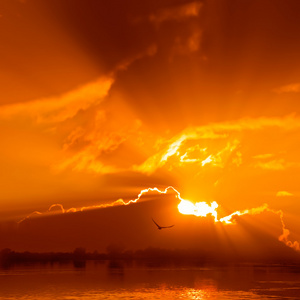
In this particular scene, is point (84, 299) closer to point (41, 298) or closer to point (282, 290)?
point (41, 298)

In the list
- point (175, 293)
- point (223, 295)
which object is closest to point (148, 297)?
point (175, 293)

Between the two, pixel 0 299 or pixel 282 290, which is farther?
pixel 282 290

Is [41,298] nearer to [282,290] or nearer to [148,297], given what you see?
[148,297]

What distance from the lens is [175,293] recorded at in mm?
113125

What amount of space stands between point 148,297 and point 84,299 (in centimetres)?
1464

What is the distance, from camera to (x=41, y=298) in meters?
100

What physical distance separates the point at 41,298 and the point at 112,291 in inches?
894

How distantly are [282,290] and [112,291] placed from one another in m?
46.0

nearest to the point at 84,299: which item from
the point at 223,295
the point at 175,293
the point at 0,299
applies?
the point at 0,299

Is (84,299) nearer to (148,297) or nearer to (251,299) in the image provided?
(148,297)

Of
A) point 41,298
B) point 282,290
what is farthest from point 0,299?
point 282,290

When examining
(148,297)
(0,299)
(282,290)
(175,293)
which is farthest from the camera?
(282,290)

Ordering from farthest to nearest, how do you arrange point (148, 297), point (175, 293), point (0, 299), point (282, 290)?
point (282, 290) → point (175, 293) → point (148, 297) → point (0, 299)

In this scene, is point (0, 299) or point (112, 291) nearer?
point (0, 299)
